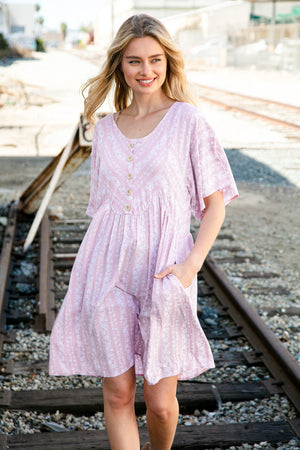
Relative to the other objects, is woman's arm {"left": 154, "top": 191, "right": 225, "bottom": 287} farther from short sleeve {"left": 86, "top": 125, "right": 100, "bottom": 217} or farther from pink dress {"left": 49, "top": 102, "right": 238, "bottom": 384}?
short sleeve {"left": 86, "top": 125, "right": 100, "bottom": 217}

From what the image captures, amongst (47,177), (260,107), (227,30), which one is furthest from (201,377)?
(227,30)

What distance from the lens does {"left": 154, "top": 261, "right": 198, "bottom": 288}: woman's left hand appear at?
2.20 metres

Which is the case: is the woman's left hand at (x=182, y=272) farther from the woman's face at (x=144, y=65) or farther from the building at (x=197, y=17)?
the building at (x=197, y=17)

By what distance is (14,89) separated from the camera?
22859mm

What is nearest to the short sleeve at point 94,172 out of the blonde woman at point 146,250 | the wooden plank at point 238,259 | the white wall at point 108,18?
the blonde woman at point 146,250

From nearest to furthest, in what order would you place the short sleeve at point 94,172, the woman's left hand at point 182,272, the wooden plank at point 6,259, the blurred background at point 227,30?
the woman's left hand at point 182,272 → the short sleeve at point 94,172 → the wooden plank at point 6,259 → the blurred background at point 227,30

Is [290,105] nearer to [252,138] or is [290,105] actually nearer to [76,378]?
[252,138]

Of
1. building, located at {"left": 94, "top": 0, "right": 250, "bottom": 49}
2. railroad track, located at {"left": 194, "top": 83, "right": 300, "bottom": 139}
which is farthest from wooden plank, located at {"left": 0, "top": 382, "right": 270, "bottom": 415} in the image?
building, located at {"left": 94, "top": 0, "right": 250, "bottom": 49}

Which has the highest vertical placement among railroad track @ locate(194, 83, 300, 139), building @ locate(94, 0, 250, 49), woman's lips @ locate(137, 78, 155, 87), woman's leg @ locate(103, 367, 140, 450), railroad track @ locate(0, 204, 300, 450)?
building @ locate(94, 0, 250, 49)

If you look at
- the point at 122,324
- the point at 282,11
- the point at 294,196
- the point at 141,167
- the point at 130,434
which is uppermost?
the point at 282,11

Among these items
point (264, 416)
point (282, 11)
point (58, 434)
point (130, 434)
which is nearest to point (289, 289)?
point (264, 416)

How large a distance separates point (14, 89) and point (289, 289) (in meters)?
19.4

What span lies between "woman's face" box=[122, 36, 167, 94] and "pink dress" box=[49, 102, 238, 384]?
12 centimetres

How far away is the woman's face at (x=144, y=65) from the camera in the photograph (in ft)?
7.51
